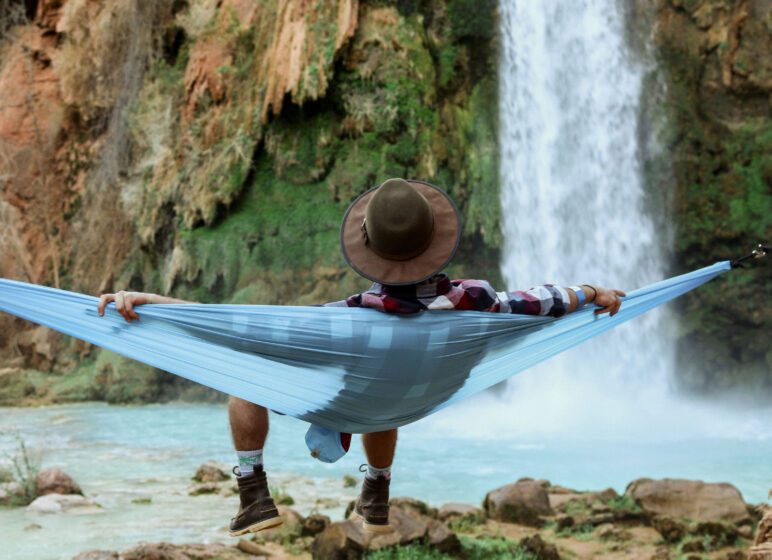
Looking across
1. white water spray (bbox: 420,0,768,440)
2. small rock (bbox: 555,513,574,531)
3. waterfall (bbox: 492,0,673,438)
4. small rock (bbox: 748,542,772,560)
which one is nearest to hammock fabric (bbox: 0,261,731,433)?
small rock (bbox: 748,542,772,560)

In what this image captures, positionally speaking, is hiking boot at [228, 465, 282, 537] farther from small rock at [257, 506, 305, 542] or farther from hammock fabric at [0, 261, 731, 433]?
small rock at [257, 506, 305, 542]

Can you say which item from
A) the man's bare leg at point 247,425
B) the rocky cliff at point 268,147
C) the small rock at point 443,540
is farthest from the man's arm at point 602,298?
the rocky cliff at point 268,147

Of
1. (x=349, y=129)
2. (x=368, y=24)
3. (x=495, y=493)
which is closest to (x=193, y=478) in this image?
(x=495, y=493)

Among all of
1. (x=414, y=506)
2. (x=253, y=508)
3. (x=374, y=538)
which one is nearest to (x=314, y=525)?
(x=374, y=538)

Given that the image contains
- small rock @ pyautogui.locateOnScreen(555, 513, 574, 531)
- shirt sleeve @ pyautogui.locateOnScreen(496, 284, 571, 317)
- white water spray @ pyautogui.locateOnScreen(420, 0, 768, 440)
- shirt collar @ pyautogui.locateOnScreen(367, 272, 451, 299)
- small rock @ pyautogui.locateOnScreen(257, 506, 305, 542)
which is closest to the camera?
shirt collar @ pyautogui.locateOnScreen(367, 272, 451, 299)

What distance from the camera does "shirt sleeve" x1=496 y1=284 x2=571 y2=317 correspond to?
2.16 metres

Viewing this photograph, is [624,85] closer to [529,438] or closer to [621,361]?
[621,361]

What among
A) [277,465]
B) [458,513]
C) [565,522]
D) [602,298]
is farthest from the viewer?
[277,465]

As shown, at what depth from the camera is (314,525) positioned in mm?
3973

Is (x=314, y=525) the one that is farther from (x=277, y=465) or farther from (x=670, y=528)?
(x=277, y=465)

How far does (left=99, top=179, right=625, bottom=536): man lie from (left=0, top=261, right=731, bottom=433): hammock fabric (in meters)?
0.05

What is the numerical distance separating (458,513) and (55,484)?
2528mm

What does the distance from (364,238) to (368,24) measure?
8.36m

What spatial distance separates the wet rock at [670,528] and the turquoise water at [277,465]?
1356 millimetres
